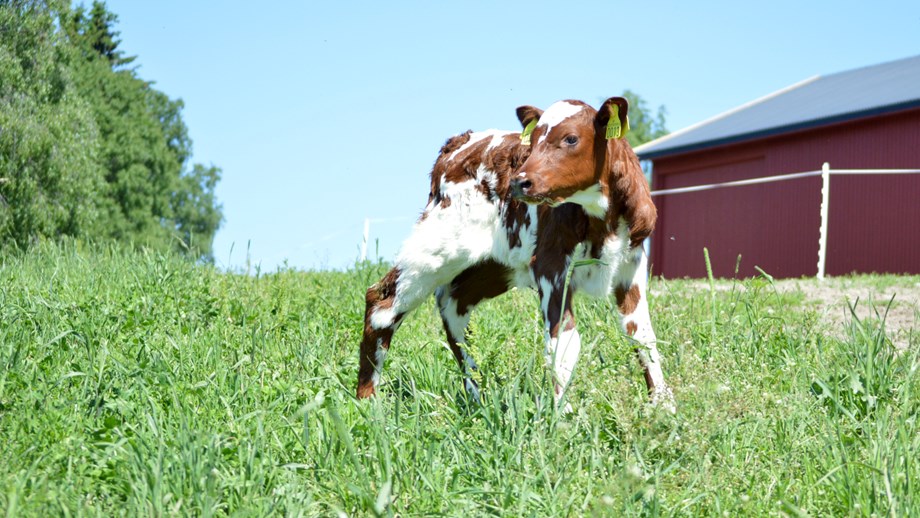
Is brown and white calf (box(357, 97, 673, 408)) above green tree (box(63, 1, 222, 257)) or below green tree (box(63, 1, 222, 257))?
below

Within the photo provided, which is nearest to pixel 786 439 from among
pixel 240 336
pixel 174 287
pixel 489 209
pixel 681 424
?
pixel 681 424

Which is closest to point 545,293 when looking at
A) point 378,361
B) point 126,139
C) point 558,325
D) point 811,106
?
point 558,325

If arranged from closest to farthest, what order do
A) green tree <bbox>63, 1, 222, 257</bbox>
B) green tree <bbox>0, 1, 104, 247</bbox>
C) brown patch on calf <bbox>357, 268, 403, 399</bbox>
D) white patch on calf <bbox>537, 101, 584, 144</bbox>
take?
white patch on calf <bbox>537, 101, 584, 144</bbox>
brown patch on calf <bbox>357, 268, 403, 399</bbox>
green tree <bbox>0, 1, 104, 247</bbox>
green tree <bbox>63, 1, 222, 257</bbox>

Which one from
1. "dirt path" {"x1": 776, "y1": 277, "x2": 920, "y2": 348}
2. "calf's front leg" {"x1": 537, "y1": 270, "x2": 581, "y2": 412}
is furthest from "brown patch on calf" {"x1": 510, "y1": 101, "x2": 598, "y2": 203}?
"dirt path" {"x1": 776, "y1": 277, "x2": 920, "y2": 348}

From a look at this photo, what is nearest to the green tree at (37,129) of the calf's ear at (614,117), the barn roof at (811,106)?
the barn roof at (811,106)

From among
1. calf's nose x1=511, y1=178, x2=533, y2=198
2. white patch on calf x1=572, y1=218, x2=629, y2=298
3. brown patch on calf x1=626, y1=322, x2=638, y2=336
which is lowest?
brown patch on calf x1=626, y1=322, x2=638, y2=336

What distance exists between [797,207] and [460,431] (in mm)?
18502

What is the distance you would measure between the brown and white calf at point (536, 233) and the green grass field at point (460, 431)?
0.23 m

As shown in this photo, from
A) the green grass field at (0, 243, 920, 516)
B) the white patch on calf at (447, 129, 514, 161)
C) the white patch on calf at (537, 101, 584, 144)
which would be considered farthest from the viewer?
the white patch on calf at (447, 129, 514, 161)

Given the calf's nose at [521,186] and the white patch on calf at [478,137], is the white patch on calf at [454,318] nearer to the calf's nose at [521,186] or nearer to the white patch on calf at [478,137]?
the white patch on calf at [478,137]

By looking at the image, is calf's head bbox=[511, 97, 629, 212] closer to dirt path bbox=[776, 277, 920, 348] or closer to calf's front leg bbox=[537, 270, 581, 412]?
calf's front leg bbox=[537, 270, 581, 412]

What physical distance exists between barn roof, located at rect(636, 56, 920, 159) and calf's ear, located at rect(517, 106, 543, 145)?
15.5 m

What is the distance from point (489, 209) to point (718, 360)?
5.34ft

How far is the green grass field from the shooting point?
3152 mm
